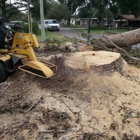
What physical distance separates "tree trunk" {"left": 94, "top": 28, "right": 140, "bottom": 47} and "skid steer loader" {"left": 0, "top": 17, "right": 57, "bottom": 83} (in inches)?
131

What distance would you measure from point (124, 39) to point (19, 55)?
13.6 ft

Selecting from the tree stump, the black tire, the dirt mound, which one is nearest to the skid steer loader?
the black tire

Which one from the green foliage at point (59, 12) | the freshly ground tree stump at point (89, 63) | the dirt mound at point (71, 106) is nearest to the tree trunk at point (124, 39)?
the freshly ground tree stump at point (89, 63)

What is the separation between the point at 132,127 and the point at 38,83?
2046 mm

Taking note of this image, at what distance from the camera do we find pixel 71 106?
376 cm

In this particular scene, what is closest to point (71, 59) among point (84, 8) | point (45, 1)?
point (45, 1)

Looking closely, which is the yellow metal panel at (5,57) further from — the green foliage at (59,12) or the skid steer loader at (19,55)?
the green foliage at (59,12)

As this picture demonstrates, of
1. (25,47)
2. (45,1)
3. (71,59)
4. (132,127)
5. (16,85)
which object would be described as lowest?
(132,127)

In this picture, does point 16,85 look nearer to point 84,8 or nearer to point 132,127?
point 132,127

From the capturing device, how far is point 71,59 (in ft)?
17.1

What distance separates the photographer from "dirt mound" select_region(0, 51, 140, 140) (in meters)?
3.18

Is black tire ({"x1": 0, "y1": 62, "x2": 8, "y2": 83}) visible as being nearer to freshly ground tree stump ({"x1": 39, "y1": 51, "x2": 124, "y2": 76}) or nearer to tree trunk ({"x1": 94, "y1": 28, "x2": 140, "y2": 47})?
freshly ground tree stump ({"x1": 39, "y1": 51, "x2": 124, "y2": 76})

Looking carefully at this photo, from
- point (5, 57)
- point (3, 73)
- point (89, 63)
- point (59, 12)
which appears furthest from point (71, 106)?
point (59, 12)

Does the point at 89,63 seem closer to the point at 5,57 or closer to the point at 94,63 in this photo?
the point at 94,63
